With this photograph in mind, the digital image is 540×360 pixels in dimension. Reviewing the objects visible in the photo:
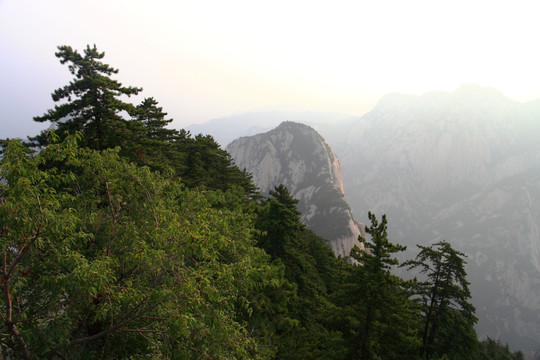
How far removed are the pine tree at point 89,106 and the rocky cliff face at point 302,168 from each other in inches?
3974

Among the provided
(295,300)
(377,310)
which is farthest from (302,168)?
(377,310)

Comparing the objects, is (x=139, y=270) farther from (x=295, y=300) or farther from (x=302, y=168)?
(x=302, y=168)

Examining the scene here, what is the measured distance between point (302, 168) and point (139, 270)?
141m

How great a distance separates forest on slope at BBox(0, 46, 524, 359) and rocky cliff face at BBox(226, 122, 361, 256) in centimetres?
9879

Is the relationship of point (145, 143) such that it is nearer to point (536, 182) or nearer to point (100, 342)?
point (100, 342)

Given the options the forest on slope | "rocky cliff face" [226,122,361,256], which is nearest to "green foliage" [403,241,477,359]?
the forest on slope

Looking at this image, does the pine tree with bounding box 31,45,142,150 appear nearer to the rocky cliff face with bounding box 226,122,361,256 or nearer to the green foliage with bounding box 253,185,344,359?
the green foliage with bounding box 253,185,344,359

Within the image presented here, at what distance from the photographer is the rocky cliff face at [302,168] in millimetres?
118188

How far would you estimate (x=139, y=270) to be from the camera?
759cm

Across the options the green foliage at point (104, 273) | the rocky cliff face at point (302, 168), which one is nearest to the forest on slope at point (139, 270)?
the green foliage at point (104, 273)

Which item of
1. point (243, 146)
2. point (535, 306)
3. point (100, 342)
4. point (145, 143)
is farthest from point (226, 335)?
point (535, 306)

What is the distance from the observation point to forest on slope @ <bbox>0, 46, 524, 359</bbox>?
17.4 feet

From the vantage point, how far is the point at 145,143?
778 inches

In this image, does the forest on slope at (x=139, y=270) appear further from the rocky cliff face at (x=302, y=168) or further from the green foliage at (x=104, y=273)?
the rocky cliff face at (x=302, y=168)
